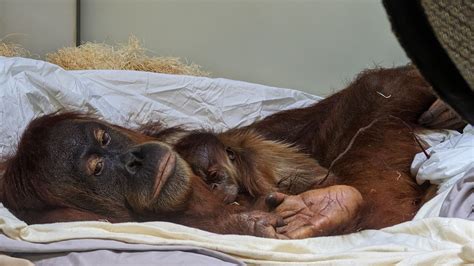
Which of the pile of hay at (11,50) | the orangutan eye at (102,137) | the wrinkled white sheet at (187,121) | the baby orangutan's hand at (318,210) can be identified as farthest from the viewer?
the pile of hay at (11,50)

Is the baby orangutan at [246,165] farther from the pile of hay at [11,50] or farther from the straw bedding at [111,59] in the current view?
the pile of hay at [11,50]

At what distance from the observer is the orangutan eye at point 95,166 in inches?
49.9

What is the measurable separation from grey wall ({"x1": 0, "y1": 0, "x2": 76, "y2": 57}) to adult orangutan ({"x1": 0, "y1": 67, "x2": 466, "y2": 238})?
91 centimetres

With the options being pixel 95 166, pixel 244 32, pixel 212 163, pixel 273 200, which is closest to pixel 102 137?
pixel 95 166

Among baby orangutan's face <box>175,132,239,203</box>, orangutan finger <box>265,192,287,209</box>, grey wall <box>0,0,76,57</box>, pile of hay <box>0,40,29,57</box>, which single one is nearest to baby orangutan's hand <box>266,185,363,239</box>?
orangutan finger <box>265,192,287,209</box>

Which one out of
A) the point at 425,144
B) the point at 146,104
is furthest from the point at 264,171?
the point at 146,104

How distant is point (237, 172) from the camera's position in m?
1.40

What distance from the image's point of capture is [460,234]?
102 centimetres

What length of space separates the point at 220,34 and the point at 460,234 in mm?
1429

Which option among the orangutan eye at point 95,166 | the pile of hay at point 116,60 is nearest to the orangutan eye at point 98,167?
the orangutan eye at point 95,166

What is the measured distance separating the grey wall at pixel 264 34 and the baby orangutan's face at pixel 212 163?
2.99 feet

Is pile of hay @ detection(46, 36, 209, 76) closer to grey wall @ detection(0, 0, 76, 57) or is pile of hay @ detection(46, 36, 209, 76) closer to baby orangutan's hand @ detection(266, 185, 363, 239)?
grey wall @ detection(0, 0, 76, 57)

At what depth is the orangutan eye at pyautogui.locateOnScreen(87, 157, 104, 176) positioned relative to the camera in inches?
49.9

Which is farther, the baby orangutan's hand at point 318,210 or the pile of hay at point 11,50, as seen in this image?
the pile of hay at point 11,50
